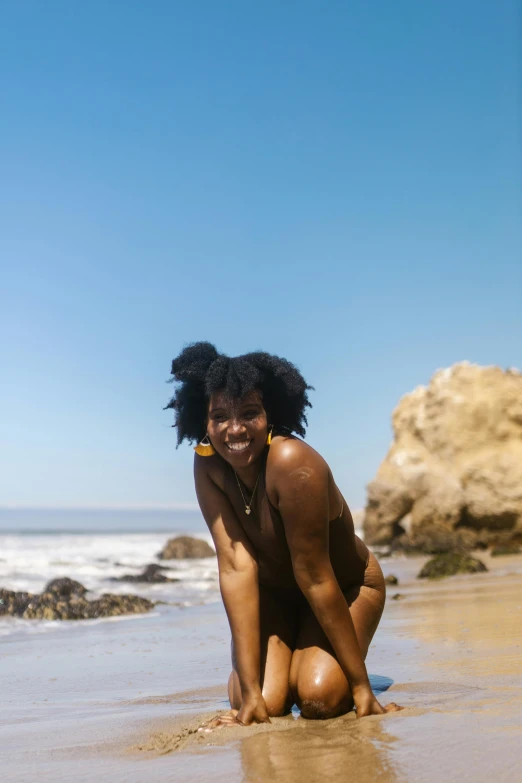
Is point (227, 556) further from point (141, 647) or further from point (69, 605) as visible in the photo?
point (69, 605)

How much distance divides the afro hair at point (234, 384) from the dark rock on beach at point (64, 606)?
581 centimetres

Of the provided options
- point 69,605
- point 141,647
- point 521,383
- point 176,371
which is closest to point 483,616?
point 141,647

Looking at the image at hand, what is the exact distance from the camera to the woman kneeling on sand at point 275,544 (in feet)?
11.8

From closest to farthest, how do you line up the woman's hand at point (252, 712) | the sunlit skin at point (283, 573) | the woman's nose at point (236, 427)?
1. the woman's hand at point (252, 712)
2. the sunlit skin at point (283, 573)
3. the woman's nose at point (236, 427)

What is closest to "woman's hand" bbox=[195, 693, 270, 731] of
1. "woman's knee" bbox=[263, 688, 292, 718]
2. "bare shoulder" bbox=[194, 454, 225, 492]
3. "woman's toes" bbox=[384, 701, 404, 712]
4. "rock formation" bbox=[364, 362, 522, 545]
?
"woman's knee" bbox=[263, 688, 292, 718]

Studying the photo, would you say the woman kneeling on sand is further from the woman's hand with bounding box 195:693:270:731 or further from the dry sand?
the dry sand

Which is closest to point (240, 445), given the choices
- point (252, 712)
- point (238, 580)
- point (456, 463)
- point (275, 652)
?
point (238, 580)

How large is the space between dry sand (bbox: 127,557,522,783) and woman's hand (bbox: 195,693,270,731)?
67 millimetres

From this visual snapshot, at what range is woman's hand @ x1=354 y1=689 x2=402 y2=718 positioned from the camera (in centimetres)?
344

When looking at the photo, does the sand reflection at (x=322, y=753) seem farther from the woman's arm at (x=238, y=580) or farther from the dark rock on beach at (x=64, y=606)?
the dark rock on beach at (x=64, y=606)

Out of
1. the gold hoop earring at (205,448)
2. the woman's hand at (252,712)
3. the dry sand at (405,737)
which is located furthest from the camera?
the gold hoop earring at (205,448)

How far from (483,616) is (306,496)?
3.40 metres

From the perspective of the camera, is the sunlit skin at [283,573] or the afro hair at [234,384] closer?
the sunlit skin at [283,573]

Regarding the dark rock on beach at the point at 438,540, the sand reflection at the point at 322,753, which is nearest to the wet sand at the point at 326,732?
the sand reflection at the point at 322,753
